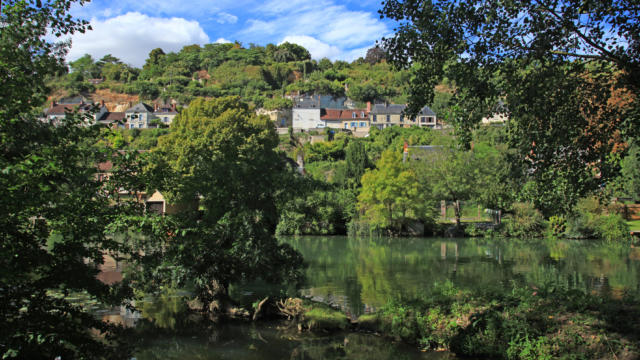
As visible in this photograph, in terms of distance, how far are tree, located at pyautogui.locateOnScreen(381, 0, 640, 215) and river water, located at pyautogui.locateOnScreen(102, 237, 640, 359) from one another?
13.6 ft

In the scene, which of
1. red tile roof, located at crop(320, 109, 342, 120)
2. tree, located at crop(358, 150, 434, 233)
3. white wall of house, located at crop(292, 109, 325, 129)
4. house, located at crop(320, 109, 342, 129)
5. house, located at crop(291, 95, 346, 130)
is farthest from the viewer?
white wall of house, located at crop(292, 109, 325, 129)

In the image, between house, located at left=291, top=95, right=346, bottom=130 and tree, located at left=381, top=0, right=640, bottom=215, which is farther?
house, located at left=291, top=95, right=346, bottom=130

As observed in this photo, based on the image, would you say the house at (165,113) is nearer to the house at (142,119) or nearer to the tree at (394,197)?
the house at (142,119)

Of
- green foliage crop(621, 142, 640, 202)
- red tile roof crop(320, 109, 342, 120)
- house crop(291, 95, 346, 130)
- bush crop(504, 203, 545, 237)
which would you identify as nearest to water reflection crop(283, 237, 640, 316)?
bush crop(504, 203, 545, 237)

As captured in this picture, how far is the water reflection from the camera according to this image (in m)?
16.8

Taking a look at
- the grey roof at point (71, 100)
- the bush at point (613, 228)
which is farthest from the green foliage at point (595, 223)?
the grey roof at point (71, 100)

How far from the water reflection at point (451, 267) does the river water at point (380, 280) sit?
0.04 meters

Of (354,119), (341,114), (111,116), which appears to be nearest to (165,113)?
(111,116)

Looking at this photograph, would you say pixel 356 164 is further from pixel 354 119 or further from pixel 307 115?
pixel 307 115

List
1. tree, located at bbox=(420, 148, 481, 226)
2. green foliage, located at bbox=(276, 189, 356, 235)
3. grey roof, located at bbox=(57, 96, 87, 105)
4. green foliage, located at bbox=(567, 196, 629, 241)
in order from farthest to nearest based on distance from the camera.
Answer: grey roof, located at bbox=(57, 96, 87, 105) → tree, located at bbox=(420, 148, 481, 226) → green foliage, located at bbox=(276, 189, 356, 235) → green foliage, located at bbox=(567, 196, 629, 241)

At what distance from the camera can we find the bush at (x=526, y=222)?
124 ft

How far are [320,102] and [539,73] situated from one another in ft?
293

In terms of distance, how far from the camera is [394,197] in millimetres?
38781

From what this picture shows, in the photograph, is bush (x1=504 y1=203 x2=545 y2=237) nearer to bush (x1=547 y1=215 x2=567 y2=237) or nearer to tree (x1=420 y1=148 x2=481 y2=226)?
bush (x1=547 y1=215 x2=567 y2=237)
